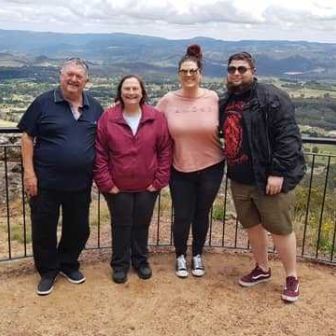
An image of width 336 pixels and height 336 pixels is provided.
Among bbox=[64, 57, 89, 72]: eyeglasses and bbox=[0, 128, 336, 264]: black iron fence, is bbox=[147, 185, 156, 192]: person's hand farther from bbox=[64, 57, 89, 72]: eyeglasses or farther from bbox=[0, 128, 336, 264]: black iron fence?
bbox=[64, 57, 89, 72]: eyeglasses

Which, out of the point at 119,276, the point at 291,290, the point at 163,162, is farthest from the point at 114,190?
the point at 291,290

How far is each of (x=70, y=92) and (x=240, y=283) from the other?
6.75 feet

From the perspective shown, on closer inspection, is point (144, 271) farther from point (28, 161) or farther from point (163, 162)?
point (28, 161)

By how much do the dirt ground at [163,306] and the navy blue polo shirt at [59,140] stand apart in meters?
0.90

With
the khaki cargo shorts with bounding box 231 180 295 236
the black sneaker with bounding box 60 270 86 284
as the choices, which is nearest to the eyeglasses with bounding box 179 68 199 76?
the khaki cargo shorts with bounding box 231 180 295 236

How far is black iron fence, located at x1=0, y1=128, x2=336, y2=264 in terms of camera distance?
4.58 metres

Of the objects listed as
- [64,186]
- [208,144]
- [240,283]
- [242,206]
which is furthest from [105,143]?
[240,283]

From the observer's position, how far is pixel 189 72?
3594 mm

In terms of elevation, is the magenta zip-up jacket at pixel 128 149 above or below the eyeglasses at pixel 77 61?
below

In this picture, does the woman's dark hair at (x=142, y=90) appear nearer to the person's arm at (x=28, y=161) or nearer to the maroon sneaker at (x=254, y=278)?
the person's arm at (x=28, y=161)

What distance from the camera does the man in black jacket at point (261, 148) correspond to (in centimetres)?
335

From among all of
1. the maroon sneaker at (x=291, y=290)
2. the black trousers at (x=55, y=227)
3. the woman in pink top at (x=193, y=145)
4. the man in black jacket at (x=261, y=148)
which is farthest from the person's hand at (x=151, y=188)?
the maroon sneaker at (x=291, y=290)

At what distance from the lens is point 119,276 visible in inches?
158

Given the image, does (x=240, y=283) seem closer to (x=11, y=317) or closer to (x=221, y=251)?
(x=221, y=251)
